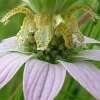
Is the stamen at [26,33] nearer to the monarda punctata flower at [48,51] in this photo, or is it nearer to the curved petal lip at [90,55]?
the monarda punctata flower at [48,51]

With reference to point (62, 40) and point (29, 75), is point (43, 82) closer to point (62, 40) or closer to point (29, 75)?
point (29, 75)

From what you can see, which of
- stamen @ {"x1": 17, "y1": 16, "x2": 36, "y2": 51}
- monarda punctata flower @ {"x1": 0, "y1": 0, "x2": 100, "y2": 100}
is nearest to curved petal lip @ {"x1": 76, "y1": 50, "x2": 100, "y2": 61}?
monarda punctata flower @ {"x1": 0, "y1": 0, "x2": 100, "y2": 100}

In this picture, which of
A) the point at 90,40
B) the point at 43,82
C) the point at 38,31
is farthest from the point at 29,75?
the point at 90,40

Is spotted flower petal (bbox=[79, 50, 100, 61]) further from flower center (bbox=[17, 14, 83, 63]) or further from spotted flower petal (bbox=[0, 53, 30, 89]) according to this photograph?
spotted flower petal (bbox=[0, 53, 30, 89])

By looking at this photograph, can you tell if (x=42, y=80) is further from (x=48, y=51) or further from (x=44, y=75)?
(x=48, y=51)

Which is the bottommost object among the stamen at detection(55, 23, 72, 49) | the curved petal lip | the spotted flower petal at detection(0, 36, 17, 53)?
the curved petal lip

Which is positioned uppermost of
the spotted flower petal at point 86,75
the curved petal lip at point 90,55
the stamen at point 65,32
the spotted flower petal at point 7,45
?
the stamen at point 65,32

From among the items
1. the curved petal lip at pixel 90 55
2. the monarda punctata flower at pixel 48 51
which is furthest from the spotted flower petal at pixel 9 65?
the curved petal lip at pixel 90 55
